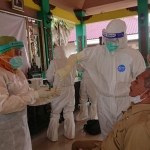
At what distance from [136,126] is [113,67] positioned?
87 cm

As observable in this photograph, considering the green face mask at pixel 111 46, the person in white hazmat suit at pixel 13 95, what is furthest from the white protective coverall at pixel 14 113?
the green face mask at pixel 111 46

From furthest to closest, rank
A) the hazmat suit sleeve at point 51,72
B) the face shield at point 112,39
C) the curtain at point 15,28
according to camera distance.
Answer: the curtain at point 15,28 → the hazmat suit sleeve at point 51,72 → the face shield at point 112,39

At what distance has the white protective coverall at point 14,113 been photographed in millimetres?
1218

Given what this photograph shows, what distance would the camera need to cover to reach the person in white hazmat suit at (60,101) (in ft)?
9.21

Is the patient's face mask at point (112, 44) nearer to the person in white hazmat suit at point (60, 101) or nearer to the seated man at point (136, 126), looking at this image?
the seated man at point (136, 126)

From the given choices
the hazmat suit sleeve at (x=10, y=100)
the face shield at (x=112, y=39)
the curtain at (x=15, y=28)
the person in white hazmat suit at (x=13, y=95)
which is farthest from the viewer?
the curtain at (x=15, y=28)

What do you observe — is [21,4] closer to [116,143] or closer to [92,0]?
[92,0]

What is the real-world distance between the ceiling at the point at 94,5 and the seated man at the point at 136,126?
13.1 feet

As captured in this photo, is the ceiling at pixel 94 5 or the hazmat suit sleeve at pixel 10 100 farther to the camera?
the ceiling at pixel 94 5

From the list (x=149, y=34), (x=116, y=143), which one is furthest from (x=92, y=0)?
(x=116, y=143)

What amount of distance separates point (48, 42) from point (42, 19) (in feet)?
1.72

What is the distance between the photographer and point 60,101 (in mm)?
2834

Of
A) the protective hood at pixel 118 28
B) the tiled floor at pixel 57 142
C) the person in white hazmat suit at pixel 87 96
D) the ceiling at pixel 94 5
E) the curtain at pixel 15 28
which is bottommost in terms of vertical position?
the tiled floor at pixel 57 142

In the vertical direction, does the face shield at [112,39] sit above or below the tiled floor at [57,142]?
above
